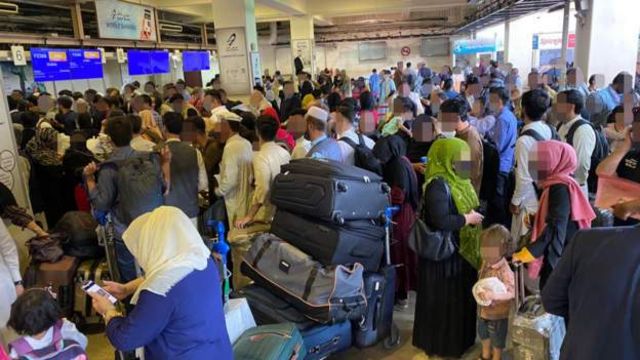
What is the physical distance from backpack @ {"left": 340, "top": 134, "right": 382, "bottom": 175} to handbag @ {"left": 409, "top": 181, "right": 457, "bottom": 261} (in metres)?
0.87

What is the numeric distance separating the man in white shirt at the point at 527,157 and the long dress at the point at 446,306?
74cm

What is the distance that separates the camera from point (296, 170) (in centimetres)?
315

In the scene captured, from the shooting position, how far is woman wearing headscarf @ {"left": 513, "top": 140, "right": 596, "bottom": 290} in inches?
102

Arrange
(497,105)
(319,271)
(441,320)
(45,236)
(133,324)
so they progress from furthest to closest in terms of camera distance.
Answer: (497,105) → (45,236) → (441,320) → (319,271) → (133,324)

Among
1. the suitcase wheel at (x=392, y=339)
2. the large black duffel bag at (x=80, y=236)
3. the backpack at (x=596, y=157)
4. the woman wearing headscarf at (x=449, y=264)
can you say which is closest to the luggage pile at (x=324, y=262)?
the suitcase wheel at (x=392, y=339)

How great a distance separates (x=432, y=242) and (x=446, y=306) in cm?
50

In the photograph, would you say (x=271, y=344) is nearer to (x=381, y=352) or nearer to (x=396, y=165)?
(x=381, y=352)

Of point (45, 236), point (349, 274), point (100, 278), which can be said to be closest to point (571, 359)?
point (349, 274)

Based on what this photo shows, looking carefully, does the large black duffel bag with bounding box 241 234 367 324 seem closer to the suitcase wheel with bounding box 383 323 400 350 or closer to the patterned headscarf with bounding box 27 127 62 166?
the suitcase wheel with bounding box 383 323 400 350

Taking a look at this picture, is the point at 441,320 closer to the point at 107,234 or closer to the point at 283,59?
the point at 107,234

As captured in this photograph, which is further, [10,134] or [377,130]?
[377,130]

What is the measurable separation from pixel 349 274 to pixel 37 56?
9034mm

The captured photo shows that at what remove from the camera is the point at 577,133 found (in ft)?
12.6

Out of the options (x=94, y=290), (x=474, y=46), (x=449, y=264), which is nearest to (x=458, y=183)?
(x=449, y=264)
